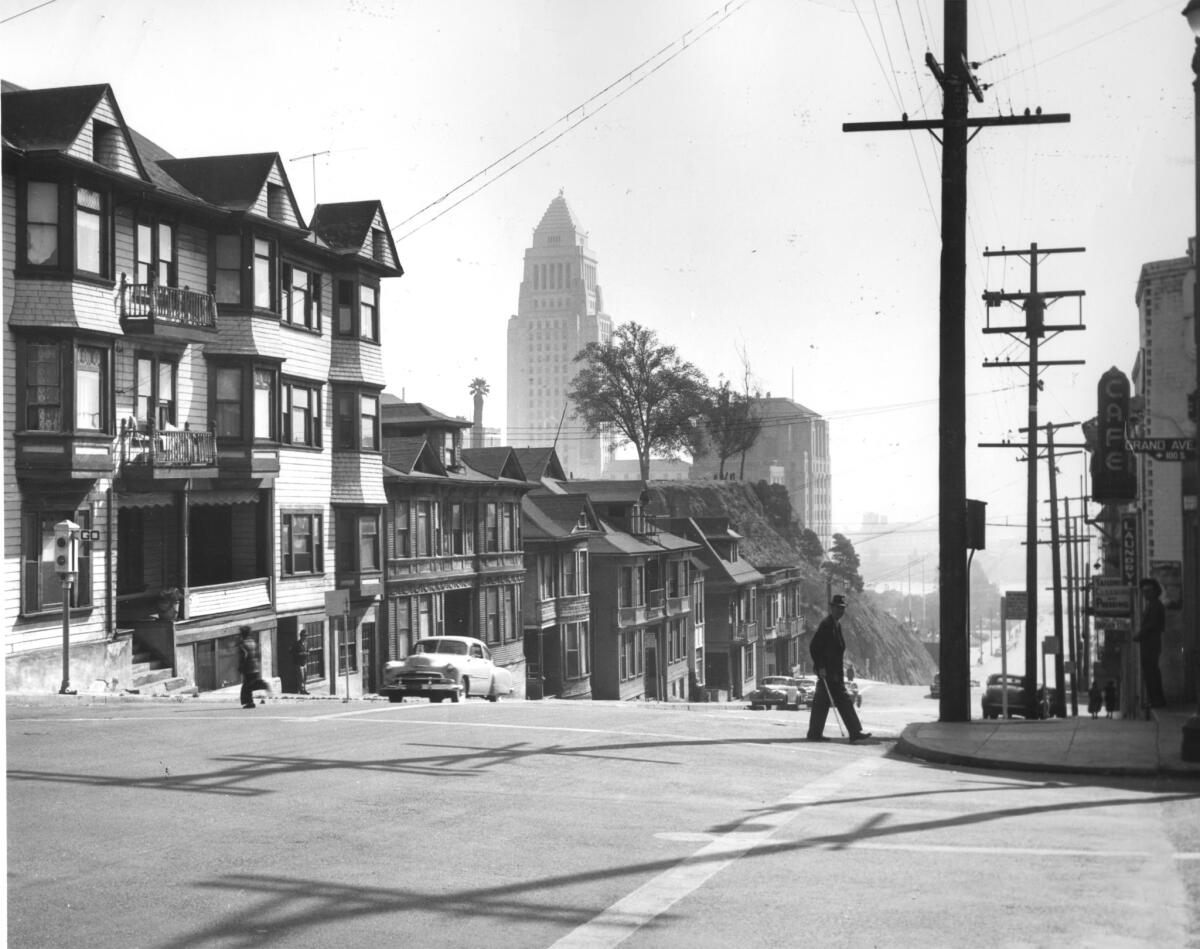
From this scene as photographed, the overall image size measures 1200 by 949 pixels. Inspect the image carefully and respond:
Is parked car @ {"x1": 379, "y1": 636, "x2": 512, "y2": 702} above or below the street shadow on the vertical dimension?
below

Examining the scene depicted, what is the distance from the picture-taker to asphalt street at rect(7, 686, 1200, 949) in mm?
7281

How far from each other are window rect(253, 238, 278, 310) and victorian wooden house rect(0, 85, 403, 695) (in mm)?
65

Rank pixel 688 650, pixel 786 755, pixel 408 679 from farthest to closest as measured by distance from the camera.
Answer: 1. pixel 688 650
2. pixel 408 679
3. pixel 786 755

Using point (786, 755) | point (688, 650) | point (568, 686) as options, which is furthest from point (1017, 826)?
point (688, 650)

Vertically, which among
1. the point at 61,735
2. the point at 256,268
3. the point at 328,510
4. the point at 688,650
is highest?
the point at 256,268

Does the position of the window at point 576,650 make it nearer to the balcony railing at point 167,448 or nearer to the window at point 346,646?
the window at point 346,646

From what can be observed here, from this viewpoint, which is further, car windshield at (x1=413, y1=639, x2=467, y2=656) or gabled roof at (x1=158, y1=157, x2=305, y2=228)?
gabled roof at (x1=158, y1=157, x2=305, y2=228)

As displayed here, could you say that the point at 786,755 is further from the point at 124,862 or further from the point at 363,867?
the point at 124,862

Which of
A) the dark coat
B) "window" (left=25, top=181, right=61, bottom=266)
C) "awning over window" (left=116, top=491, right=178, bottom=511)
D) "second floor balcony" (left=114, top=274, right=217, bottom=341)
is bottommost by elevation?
the dark coat

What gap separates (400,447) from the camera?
49312mm

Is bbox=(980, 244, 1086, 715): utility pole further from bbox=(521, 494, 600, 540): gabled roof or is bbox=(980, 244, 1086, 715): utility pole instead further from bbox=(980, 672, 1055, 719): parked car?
bbox=(521, 494, 600, 540): gabled roof

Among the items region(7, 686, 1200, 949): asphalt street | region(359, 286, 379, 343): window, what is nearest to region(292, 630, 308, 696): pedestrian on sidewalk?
region(359, 286, 379, 343): window

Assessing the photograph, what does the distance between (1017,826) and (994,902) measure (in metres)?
2.44

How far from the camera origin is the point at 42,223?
29359mm
